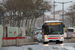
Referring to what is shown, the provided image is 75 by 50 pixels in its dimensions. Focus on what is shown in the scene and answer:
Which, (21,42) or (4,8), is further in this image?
(4,8)

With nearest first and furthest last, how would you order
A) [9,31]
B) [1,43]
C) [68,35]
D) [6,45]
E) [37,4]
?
[1,43]
[6,45]
[9,31]
[68,35]
[37,4]

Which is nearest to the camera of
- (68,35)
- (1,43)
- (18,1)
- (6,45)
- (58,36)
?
(1,43)

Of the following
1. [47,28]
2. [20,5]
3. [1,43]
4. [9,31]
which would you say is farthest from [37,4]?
[1,43]

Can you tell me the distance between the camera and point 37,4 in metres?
51.7

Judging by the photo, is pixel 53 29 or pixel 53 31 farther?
pixel 53 29

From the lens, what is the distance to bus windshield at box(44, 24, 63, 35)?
2761cm

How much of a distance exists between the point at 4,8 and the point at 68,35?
16427 mm

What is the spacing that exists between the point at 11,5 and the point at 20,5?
6.68ft

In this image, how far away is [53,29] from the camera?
27750mm

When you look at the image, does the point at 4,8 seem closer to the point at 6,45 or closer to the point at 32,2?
the point at 32,2

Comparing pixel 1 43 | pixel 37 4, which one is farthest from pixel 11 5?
pixel 1 43

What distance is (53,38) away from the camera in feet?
91.1

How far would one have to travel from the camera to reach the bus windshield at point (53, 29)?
27609mm

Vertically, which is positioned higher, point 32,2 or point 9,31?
point 32,2
